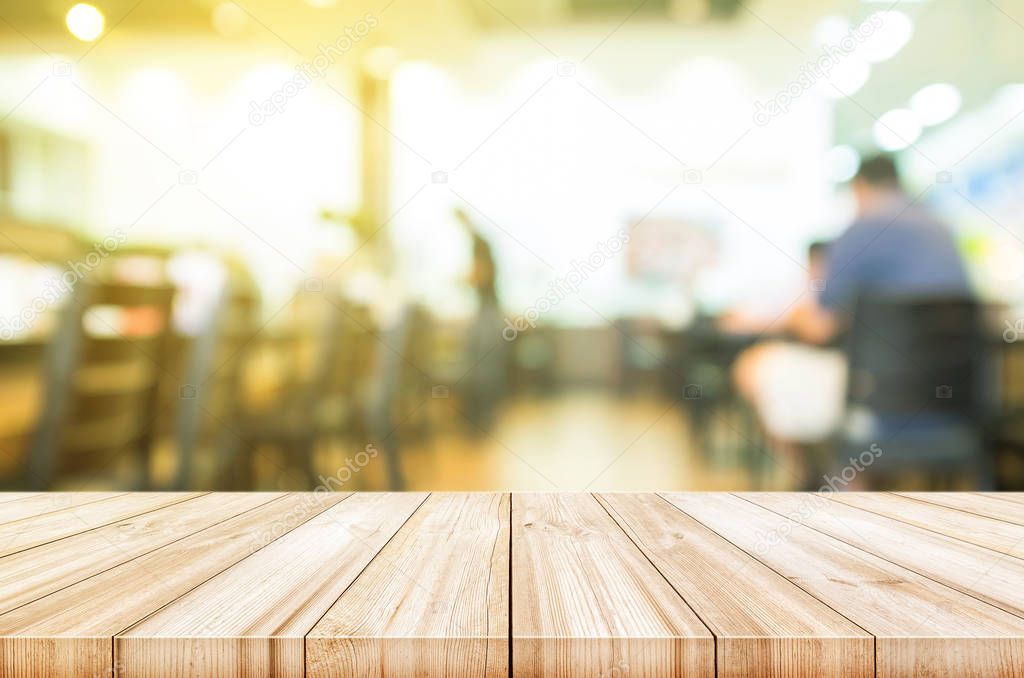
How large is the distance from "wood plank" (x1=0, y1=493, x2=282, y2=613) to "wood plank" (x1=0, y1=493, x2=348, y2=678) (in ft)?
0.07

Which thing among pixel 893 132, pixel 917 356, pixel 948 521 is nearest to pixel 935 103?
pixel 893 132

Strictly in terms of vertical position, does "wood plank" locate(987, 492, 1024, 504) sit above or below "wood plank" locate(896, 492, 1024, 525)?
below

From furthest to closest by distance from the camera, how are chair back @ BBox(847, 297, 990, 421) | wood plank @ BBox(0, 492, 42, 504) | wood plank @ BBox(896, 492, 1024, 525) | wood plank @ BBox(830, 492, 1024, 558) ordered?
chair back @ BBox(847, 297, 990, 421)
wood plank @ BBox(0, 492, 42, 504)
wood plank @ BBox(896, 492, 1024, 525)
wood plank @ BBox(830, 492, 1024, 558)

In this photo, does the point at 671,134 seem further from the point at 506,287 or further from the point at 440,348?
the point at 440,348

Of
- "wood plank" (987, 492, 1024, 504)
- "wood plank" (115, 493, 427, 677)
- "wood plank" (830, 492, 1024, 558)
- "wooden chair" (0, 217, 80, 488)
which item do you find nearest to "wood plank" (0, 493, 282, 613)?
"wood plank" (115, 493, 427, 677)

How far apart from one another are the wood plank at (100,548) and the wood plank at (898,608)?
625 mm

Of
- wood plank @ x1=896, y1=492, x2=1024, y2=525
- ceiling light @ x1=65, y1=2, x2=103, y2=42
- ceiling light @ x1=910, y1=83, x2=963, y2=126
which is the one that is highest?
ceiling light @ x1=65, y1=2, x2=103, y2=42

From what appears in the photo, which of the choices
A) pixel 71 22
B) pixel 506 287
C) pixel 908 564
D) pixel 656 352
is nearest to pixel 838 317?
pixel 656 352

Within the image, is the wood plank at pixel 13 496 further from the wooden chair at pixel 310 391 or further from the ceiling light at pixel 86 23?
the ceiling light at pixel 86 23

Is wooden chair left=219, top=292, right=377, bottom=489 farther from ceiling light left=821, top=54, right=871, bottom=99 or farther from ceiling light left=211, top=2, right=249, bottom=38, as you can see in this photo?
ceiling light left=821, top=54, right=871, bottom=99

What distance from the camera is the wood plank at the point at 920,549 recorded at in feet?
2.02

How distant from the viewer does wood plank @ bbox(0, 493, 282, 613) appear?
62 cm

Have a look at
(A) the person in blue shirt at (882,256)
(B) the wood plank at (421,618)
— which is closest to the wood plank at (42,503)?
(B) the wood plank at (421,618)

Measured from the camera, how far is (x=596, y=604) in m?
0.57
